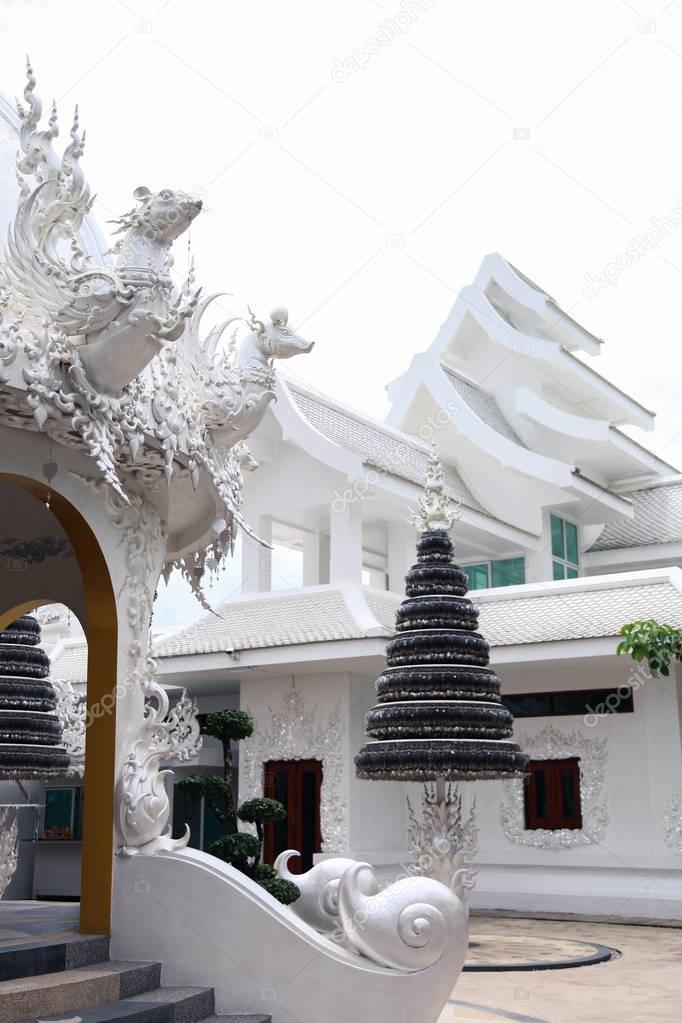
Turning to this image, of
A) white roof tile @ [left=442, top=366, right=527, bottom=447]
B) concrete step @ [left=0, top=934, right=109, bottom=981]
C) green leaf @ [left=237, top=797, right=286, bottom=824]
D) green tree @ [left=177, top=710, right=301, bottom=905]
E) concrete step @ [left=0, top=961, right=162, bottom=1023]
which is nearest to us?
concrete step @ [left=0, top=961, right=162, bottom=1023]

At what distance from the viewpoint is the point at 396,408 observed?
17.5 m

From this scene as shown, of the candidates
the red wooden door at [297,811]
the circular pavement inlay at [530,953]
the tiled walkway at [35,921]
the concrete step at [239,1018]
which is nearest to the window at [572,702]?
the red wooden door at [297,811]

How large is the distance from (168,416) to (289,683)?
9.91 m

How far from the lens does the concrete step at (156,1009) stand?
4.24 metres

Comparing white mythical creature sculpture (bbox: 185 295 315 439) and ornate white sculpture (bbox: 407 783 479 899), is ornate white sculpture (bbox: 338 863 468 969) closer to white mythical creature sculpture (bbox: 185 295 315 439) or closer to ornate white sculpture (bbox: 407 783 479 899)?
white mythical creature sculpture (bbox: 185 295 315 439)

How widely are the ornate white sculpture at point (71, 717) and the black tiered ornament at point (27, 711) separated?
1.70 m

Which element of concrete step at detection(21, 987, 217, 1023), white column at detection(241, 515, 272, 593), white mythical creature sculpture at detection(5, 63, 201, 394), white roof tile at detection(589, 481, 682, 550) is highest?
white roof tile at detection(589, 481, 682, 550)

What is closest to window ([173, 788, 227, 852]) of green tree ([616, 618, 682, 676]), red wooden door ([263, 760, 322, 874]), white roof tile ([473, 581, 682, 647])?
red wooden door ([263, 760, 322, 874])

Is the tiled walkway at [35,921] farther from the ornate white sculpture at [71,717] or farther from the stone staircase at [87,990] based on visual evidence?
the ornate white sculpture at [71,717]

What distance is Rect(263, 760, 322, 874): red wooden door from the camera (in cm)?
1406

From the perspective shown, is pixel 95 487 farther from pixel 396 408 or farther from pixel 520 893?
pixel 396 408

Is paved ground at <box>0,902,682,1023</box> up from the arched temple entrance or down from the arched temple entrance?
down

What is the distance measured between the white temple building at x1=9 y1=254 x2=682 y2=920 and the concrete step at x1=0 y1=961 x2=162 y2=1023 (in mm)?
8274

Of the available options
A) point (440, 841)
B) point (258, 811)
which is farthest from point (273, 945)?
point (440, 841)
